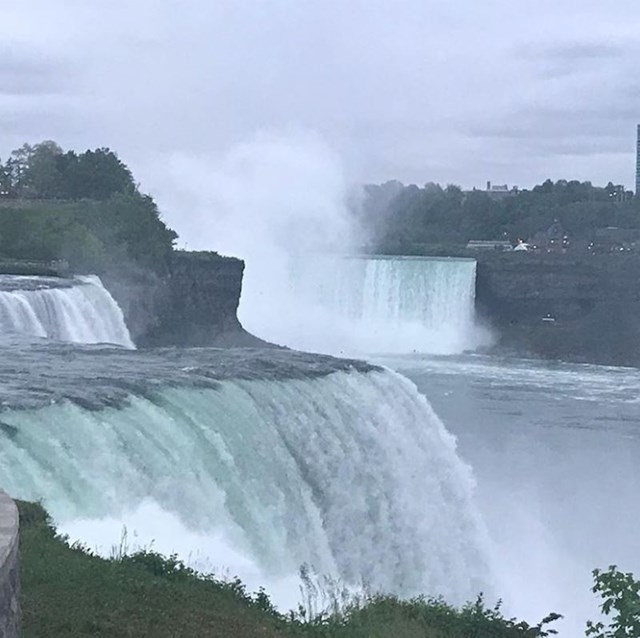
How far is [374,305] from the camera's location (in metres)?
50.9

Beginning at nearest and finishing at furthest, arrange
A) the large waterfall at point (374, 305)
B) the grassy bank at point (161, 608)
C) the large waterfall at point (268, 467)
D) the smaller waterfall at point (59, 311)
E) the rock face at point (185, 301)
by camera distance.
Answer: the grassy bank at point (161, 608), the large waterfall at point (268, 467), the smaller waterfall at point (59, 311), the rock face at point (185, 301), the large waterfall at point (374, 305)

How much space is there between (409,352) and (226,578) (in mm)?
37133

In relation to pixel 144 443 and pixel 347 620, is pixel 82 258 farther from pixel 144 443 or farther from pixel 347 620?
pixel 347 620

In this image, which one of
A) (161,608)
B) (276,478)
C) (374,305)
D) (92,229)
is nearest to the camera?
(161,608)

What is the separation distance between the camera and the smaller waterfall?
74.4 ft

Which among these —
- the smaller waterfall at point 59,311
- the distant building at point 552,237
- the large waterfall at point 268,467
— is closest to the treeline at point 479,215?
the distant building at point 552,237

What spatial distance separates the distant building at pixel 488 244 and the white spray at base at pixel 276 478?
52.4 metres

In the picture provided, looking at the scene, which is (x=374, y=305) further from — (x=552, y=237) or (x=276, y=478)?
(x=276, y=478)

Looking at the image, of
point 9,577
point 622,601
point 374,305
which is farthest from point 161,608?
point 374,305

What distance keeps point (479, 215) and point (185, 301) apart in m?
46.1

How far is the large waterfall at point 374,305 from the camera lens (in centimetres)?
4969

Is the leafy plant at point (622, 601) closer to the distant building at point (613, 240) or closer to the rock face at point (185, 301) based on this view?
the rock face at point (185, 301)

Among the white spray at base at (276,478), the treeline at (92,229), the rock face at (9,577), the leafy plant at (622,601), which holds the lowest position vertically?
the white spray at base at (276,478)

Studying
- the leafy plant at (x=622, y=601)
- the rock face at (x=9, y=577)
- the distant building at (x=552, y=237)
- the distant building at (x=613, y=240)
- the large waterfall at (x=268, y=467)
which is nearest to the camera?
the rock face at (x=9, y=577)
